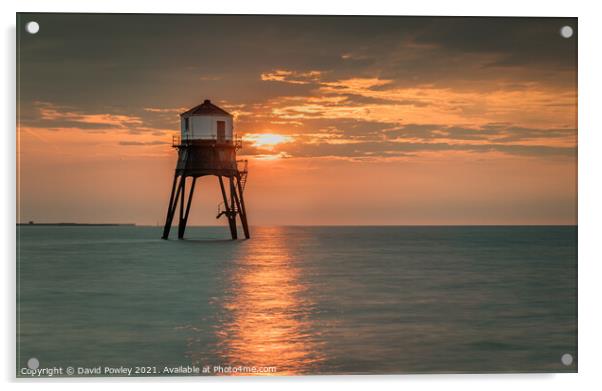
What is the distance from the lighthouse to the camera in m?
17.4

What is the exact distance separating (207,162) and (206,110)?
744 centimetres

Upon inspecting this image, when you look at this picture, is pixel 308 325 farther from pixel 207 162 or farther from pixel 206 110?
pixel 207 162

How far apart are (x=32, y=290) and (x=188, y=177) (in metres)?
14.0

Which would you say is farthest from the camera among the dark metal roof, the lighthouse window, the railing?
the lighthouse window

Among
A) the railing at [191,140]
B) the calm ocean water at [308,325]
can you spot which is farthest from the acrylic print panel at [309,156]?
the railing at [191,140]

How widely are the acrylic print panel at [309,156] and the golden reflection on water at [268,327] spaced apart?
50mm

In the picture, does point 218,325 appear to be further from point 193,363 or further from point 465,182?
point 465,182

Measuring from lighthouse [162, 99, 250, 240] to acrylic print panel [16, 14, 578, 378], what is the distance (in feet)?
9.06

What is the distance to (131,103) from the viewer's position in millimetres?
12234

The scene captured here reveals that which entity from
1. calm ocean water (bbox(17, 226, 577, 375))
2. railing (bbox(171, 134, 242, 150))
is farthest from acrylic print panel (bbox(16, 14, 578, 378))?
railing (bbox(171, 134, 242, 150))

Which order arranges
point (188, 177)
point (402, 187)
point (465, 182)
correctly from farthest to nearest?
point (188, 177)
point (402, 187)
point (465, 182)

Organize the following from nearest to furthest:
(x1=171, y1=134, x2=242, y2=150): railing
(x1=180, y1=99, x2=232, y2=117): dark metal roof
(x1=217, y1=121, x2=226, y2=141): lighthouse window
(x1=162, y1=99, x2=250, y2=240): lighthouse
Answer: (x1=180, y1=99, x2=232, y2=117): dark metal roof → (x1=171, y1=134, x2=242, y2=150): railing → (x1=217, y1=121, x2=226, y2=141): lighthouse window → (x1=162, y1=99, x2=250, y2=240): lighthouse

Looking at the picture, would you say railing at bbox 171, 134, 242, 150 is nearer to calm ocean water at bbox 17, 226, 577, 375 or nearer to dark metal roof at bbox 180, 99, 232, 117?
dark metal roof at bbox 180, 99, 232, 117
